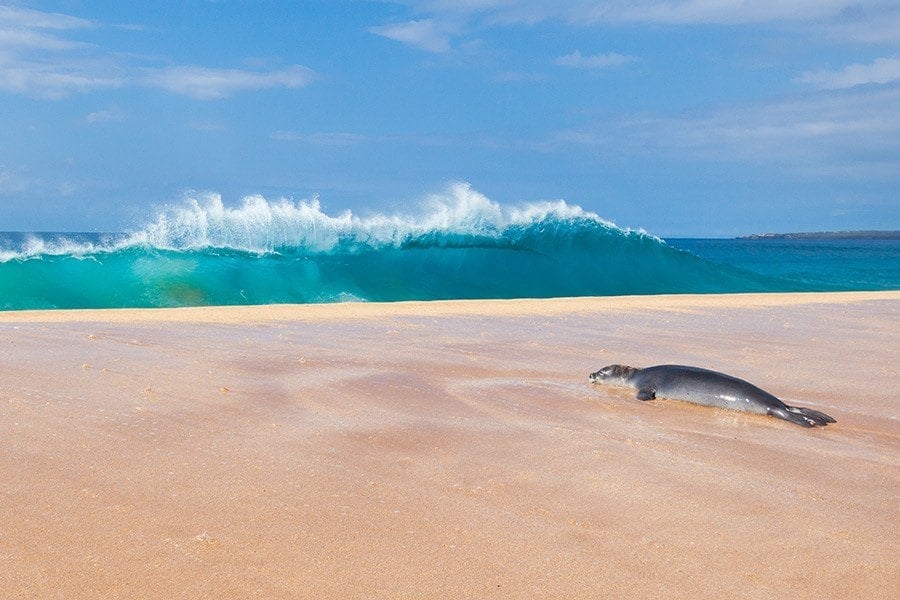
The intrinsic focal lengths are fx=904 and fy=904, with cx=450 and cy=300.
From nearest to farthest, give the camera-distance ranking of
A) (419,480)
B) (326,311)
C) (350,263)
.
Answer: (419,480)
(326,311)
(350,263)

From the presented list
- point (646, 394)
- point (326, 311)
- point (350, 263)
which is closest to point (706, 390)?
point (646, 394)

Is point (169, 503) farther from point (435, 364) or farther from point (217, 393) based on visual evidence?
point (435, 364)

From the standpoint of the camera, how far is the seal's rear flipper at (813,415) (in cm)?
500

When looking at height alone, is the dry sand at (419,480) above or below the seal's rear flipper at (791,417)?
below

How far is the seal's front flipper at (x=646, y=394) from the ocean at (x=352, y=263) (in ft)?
46.9

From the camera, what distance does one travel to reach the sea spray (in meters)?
19.2

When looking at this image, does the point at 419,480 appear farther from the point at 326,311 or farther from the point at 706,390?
the point at 326,311

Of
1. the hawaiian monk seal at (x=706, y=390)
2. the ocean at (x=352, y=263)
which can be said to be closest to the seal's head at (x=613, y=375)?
the hawaiian monk seal at (x=706, y=390)

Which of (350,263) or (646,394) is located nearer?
(646,394)

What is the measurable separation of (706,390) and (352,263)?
18.7 metres

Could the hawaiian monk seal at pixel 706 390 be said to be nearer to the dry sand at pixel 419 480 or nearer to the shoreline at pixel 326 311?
the dry sand at pixel 419 480

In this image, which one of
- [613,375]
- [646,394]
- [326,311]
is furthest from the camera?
[326,311]

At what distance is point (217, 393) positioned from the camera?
517cm

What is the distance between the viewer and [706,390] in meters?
5.60
